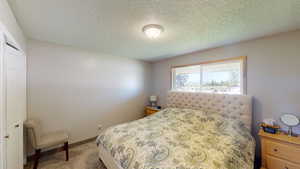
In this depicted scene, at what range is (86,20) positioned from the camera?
1.70 metres

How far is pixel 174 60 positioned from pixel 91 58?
244cm

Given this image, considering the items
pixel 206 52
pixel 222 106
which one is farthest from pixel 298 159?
pixel 206 52

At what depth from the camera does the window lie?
2.50m

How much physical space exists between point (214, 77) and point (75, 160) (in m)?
3.55

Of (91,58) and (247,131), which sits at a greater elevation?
(91,58)

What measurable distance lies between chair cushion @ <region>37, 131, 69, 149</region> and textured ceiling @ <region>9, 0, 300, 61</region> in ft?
6.42

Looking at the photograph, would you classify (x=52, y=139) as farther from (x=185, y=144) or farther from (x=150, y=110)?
(x=150, y=110)

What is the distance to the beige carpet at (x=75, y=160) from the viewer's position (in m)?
2.12

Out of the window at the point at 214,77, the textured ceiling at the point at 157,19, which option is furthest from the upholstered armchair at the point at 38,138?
the window at the point at 214,77

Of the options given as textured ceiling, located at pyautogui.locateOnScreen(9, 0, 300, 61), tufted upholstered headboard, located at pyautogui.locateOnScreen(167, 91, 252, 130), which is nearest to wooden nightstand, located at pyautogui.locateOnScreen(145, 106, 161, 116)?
tufted upholstered headboard, located at pyautogui.locateOnScreen(167, 91, 252, 130)

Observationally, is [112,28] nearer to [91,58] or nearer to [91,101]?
[91,58]

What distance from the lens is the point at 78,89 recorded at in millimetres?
2906

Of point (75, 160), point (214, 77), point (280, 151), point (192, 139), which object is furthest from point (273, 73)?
point (75, 160)

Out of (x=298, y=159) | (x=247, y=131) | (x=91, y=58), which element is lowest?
(x=298, y=159)
